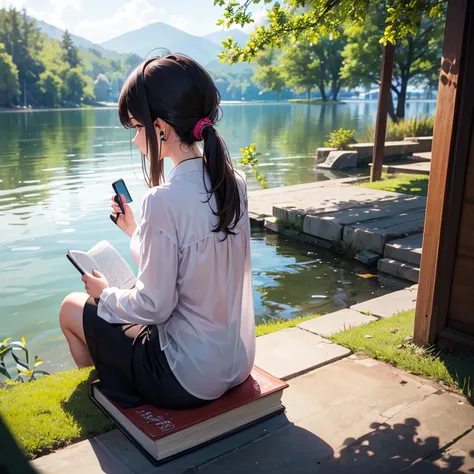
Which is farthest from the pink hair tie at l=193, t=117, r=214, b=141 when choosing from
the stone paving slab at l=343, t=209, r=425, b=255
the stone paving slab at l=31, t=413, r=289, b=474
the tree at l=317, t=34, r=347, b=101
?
the tree at l=317, t=34, r=347, b=101

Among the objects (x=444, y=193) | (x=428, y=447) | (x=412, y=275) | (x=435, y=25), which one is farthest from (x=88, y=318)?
(x=435, y=25)

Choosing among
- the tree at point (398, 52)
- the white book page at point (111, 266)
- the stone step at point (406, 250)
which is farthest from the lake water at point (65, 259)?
the tree at point (398, 52)

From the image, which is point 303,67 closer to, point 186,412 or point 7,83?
point 7,83

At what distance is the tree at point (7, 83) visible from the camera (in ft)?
243

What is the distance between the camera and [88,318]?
2.44 metres

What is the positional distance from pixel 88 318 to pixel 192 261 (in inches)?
25.8

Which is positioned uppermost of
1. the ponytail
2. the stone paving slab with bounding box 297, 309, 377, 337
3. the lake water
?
the ponytail

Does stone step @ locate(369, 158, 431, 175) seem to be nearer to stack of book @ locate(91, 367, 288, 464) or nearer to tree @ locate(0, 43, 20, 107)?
stack of book @ locate(91, 367, 288, 464)

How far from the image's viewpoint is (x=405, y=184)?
10.6 m

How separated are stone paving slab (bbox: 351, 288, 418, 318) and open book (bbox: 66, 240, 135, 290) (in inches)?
89.3

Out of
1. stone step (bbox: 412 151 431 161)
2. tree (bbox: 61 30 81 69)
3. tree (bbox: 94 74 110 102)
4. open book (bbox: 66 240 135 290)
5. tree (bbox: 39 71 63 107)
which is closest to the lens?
open book (bbox: 66 240 135 290)

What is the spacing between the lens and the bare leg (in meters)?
2.54

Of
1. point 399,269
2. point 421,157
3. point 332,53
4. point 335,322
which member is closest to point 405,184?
point 421,157

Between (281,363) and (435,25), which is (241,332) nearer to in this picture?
(281,363)
